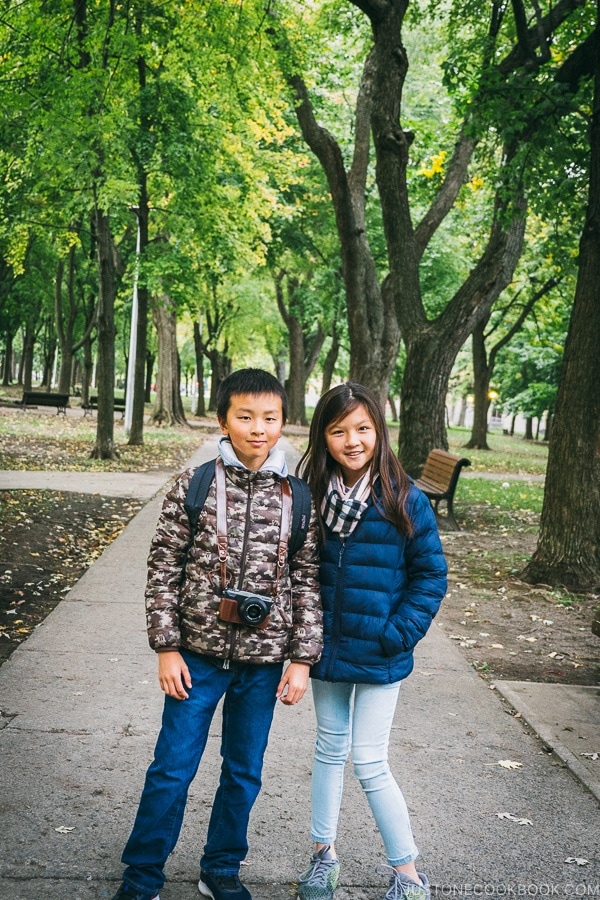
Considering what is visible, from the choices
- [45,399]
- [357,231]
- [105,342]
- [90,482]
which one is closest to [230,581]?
[90,482]

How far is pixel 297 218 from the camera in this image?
94.7ft

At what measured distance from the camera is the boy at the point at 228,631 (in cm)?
284

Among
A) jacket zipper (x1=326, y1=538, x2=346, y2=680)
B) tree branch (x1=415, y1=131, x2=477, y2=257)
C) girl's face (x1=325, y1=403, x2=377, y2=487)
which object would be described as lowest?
jacket zipper (x1=326, y1=538, x2=346, y2=680)

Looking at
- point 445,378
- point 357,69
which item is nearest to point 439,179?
point 445,378

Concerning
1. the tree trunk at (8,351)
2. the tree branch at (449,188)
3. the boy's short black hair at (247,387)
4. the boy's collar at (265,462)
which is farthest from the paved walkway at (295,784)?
the tree trunk at (8,351)

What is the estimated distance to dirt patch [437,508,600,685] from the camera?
6.14m

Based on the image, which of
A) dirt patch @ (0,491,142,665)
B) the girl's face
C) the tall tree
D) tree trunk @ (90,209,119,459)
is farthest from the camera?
tree trunk @ (90,209,119,459)

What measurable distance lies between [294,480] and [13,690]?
2716 millimetres

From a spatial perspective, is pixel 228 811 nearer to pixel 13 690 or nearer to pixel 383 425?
pixel 383 425

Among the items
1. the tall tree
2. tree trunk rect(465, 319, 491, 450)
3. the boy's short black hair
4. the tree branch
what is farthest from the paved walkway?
tree trunk rect(465, 319, 491, 450)

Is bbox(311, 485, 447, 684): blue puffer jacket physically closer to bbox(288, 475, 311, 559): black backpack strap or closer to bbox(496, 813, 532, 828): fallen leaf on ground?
bbox(288, 475, 311, 559): black backpack strap

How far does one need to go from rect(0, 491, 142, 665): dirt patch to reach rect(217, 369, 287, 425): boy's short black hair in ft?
11.1

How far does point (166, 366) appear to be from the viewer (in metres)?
29.5

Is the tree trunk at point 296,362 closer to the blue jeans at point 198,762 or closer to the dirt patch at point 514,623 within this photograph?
the dirt patch at point 514,623
